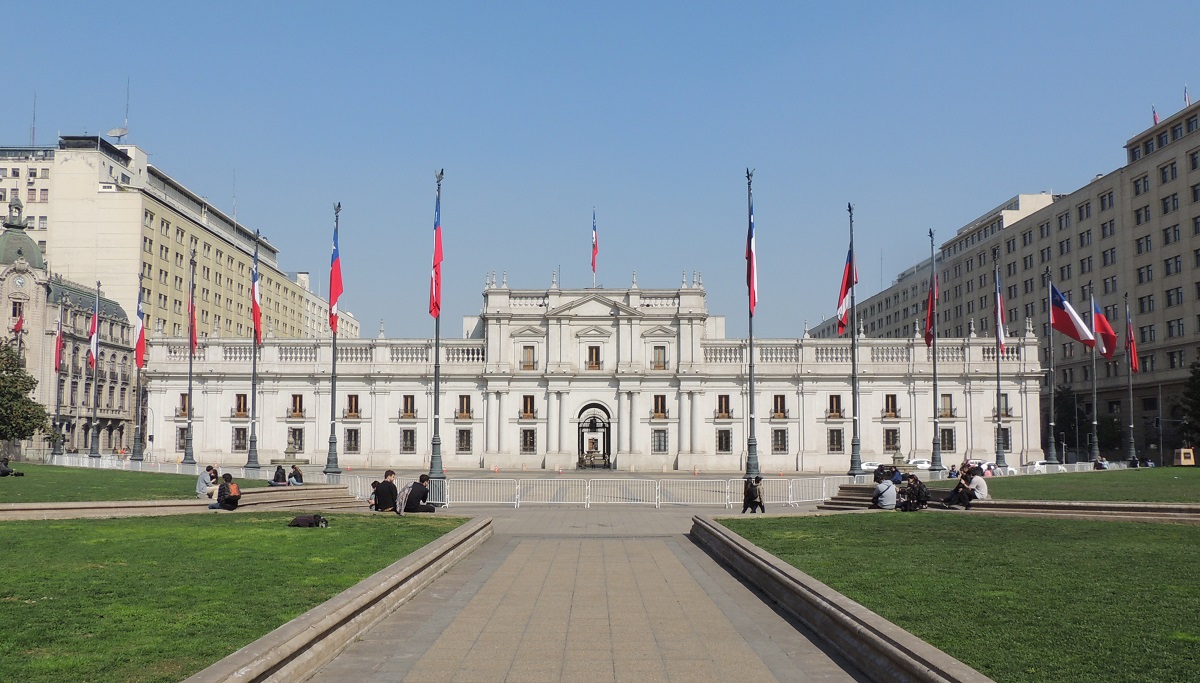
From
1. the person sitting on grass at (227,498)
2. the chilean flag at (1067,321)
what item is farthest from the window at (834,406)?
the person sitting on grass at (227,498)

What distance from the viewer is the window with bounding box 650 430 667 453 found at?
76938 millimetres

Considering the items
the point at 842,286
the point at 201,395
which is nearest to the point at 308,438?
the point at 201,395

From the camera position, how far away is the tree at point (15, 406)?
5794 cm

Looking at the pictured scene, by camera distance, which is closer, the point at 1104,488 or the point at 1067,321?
the point at 1104,488

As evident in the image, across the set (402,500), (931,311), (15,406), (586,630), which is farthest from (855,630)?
(15,406)

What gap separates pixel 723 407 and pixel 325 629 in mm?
68107

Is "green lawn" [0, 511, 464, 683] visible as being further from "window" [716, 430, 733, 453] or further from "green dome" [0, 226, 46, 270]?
"green dome" [0, 226, 46, 270]

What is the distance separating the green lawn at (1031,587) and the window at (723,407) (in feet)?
176

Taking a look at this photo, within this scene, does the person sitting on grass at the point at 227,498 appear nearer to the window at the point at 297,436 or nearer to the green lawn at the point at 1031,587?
the green lawn at the point at 1031,587

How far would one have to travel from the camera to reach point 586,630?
1168cm

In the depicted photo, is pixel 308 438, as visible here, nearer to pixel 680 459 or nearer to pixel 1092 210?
pixel 680 459

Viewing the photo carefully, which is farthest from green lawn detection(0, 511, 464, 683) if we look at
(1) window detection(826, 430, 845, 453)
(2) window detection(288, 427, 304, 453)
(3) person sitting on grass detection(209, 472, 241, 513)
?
(1) window detection(826, 430, 845, 453)

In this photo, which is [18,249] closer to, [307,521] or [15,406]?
[15,406]

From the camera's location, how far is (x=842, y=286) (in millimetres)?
47875
